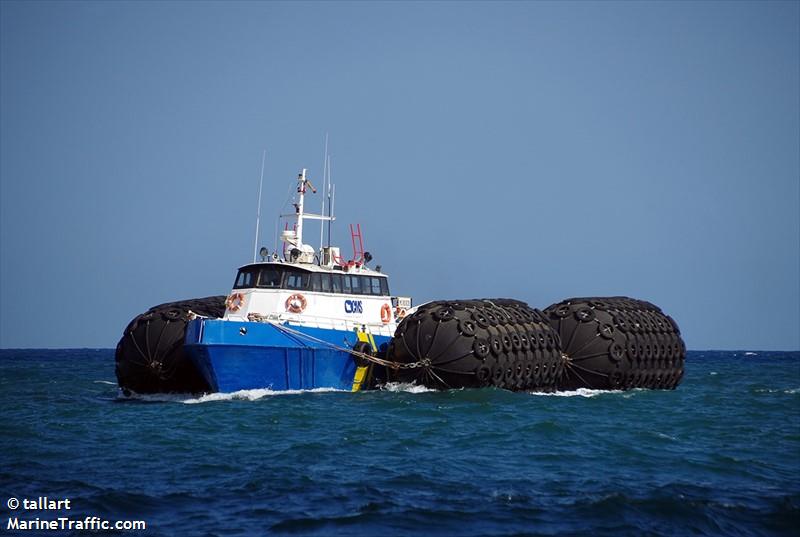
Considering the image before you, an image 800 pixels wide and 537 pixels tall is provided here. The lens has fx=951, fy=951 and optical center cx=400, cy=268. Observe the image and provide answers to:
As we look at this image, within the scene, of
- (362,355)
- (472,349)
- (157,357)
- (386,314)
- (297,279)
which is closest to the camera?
(472,349)

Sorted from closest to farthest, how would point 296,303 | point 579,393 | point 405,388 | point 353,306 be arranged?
point 405,388 → point 296,303 → point 353,306 → point 579,393

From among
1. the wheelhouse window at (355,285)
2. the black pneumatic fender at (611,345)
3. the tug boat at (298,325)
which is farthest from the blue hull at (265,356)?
the black pneumatic fender at (611,345)

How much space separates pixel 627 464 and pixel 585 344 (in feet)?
57.0

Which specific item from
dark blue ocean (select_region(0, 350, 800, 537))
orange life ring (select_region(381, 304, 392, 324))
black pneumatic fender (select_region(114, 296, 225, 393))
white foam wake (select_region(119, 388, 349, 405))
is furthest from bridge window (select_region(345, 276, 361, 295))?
black pneumatic fender (select_region(114, 296, 225, 393))

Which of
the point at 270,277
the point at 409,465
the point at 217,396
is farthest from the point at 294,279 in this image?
the point at 409,465

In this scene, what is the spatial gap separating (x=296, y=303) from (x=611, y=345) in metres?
12.0

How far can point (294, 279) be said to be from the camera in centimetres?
3441

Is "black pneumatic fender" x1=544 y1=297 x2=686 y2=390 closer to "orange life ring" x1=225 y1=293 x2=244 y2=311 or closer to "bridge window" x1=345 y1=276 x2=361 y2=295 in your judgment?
"bridge window" x1=345 y1=276 x2=361 y2=295

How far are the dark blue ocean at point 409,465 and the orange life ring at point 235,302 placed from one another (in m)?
4.17

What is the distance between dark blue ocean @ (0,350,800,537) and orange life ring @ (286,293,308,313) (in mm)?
3499

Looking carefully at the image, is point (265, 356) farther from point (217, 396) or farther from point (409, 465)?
A: point (409, 465)

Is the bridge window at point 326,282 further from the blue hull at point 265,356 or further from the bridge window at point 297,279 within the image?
the blue hull at point 265,356

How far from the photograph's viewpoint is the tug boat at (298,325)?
30.3 metres

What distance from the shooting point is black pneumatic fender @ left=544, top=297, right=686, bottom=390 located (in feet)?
119
